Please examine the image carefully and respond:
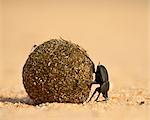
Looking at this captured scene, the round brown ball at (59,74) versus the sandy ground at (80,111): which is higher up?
the round brown ball at (59,74)

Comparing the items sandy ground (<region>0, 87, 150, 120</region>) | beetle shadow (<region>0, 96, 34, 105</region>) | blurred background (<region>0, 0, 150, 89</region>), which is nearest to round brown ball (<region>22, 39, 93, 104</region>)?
sandy ground (<region>0, 87, 150, 120</region>)

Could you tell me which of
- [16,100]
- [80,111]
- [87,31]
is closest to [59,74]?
[80,111]

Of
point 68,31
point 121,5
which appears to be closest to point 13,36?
point 68,31

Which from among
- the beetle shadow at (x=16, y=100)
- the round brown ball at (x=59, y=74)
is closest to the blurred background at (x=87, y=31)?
the beetle shadow at (x=16, y=100)

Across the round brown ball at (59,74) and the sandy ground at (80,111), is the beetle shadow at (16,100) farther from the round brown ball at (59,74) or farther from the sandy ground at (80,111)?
the round brown ball at (59,74)

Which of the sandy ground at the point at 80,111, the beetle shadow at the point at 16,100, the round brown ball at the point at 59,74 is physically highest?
the round brown ball at the point at 59,74

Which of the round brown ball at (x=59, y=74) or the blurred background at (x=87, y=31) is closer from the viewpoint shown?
the round brown ball at (x=59, y=74)

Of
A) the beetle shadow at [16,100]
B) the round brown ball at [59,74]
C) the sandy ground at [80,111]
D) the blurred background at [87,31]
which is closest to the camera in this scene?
the sandy ground at [80,111]
